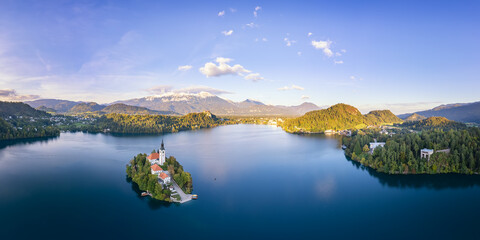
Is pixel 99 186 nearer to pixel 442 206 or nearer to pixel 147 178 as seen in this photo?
pixel 147 178

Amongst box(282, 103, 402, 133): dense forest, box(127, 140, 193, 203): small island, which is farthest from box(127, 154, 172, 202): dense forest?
box(282, 103, 402, 133): dense forest

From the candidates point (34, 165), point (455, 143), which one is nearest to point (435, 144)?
point (455, 143)

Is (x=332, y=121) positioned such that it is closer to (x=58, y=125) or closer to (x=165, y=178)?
(x=165, y=178)

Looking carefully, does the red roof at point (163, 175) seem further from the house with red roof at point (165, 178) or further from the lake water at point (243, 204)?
the lake water at point (243, 204)

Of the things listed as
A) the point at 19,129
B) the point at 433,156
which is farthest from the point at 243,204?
the point at 19,129

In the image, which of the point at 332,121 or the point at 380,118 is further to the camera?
the point at 380,118

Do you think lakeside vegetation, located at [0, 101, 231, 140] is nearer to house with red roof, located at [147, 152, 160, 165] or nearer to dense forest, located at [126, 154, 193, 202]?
dense forest, located at [126, 154, 193, 202]

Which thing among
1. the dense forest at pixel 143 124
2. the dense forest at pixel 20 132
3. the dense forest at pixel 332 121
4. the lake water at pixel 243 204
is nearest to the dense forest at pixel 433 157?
the lake water at pixel 243 204
